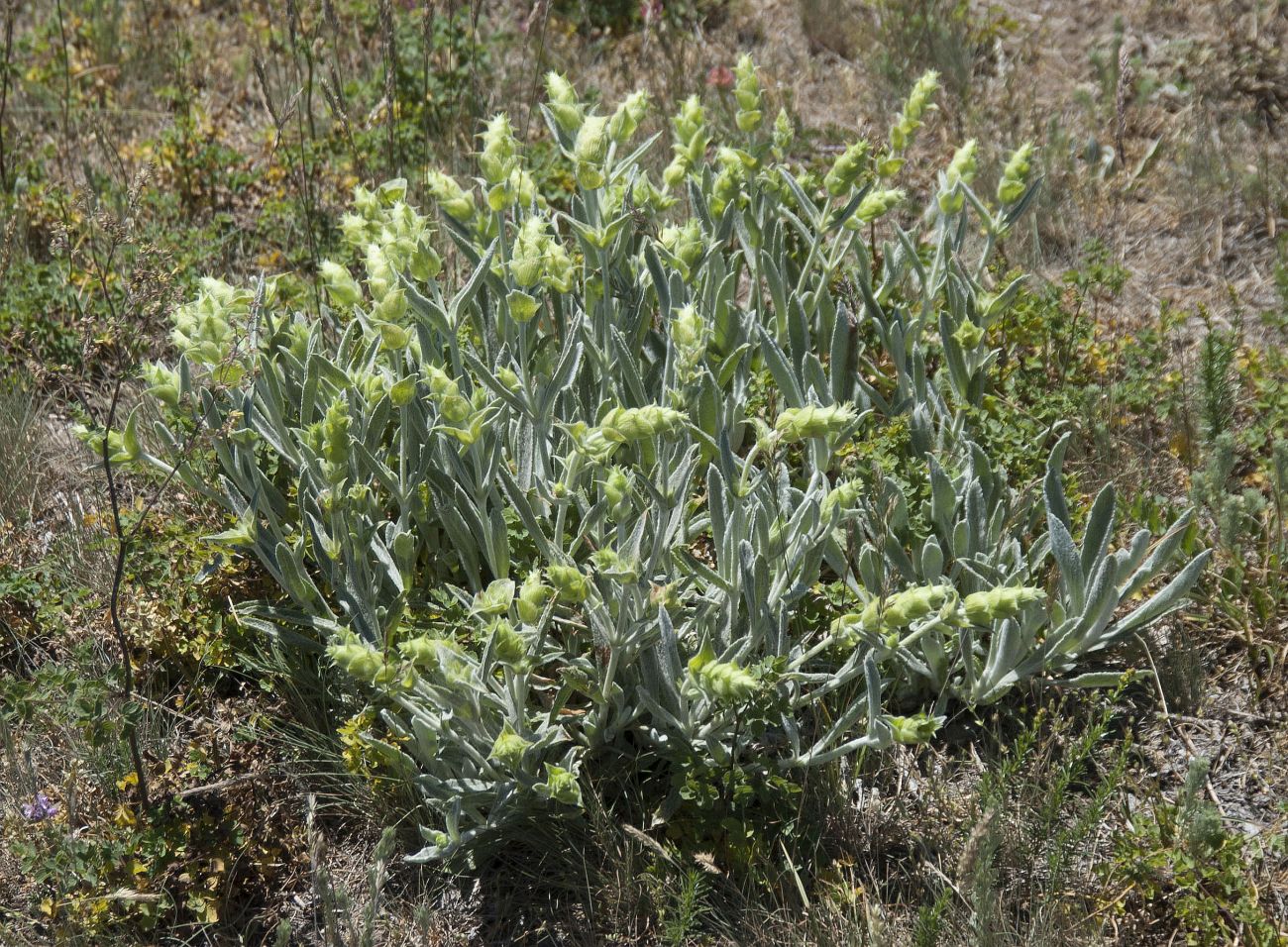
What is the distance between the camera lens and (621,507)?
218cm

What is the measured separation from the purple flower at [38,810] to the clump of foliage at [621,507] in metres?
0.55

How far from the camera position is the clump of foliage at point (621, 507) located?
222 centimetres

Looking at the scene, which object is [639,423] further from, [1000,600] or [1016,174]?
[1016,174]

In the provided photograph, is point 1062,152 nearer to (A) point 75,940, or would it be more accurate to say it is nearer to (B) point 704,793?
(B) point 704,793

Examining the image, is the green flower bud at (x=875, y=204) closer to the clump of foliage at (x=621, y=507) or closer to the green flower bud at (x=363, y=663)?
the clump of foliage at (x=621, y=507)

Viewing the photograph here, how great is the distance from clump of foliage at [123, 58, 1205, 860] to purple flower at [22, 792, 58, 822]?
550 mm

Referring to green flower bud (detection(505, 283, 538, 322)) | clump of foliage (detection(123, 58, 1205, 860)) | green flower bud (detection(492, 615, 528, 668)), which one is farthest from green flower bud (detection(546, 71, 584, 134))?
green flower bud (detection(492, 615, 528, 668))

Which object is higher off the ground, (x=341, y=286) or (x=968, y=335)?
(x=341, y=286)

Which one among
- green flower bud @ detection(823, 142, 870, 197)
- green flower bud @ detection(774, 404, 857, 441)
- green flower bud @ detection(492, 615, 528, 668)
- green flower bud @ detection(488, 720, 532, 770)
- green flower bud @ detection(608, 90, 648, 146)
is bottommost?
green flower bud @ detection(488, 720, 532, 770)

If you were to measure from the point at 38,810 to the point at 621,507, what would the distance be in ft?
4.58

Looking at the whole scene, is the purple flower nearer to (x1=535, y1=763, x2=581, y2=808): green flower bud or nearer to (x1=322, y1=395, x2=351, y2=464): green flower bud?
(x1=322, y1=395, x2=351, y2=464): green flower bud

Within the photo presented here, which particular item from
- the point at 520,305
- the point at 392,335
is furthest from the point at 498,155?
the point at 392,335

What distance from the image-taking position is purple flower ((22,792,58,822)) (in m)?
2.47

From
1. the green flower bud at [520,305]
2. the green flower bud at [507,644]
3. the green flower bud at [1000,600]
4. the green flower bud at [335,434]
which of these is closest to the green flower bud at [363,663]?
the green flower bud at [507,644]
